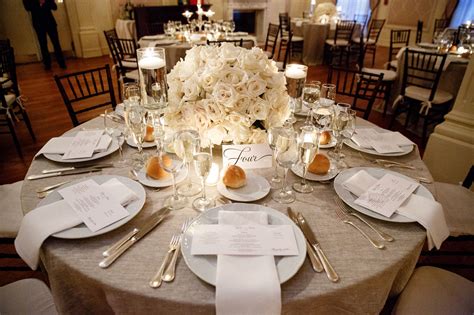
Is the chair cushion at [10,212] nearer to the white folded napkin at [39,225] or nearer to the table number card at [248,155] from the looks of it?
the white folded napkin at [39,225]

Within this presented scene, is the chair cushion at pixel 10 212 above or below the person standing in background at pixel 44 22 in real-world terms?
below

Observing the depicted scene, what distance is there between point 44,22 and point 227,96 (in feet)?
20.3

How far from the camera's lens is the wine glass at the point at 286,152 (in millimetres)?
1019

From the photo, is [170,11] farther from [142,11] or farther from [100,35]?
[100,35]

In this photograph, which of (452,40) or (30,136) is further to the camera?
(452,40)

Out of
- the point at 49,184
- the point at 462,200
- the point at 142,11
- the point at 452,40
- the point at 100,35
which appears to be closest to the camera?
the point at 49,184

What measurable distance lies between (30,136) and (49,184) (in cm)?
268

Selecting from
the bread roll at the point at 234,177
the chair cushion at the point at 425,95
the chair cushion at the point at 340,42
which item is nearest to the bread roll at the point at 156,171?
the bread roll at the point at 234,177

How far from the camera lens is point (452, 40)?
385 cm

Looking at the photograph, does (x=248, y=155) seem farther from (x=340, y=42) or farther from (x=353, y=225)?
(x=340, y=42)

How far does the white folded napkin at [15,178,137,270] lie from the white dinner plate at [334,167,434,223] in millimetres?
853

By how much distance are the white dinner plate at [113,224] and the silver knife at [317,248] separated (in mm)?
511

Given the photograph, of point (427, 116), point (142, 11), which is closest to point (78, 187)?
point (427, 116)

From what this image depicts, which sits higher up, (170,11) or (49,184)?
(170,11)
